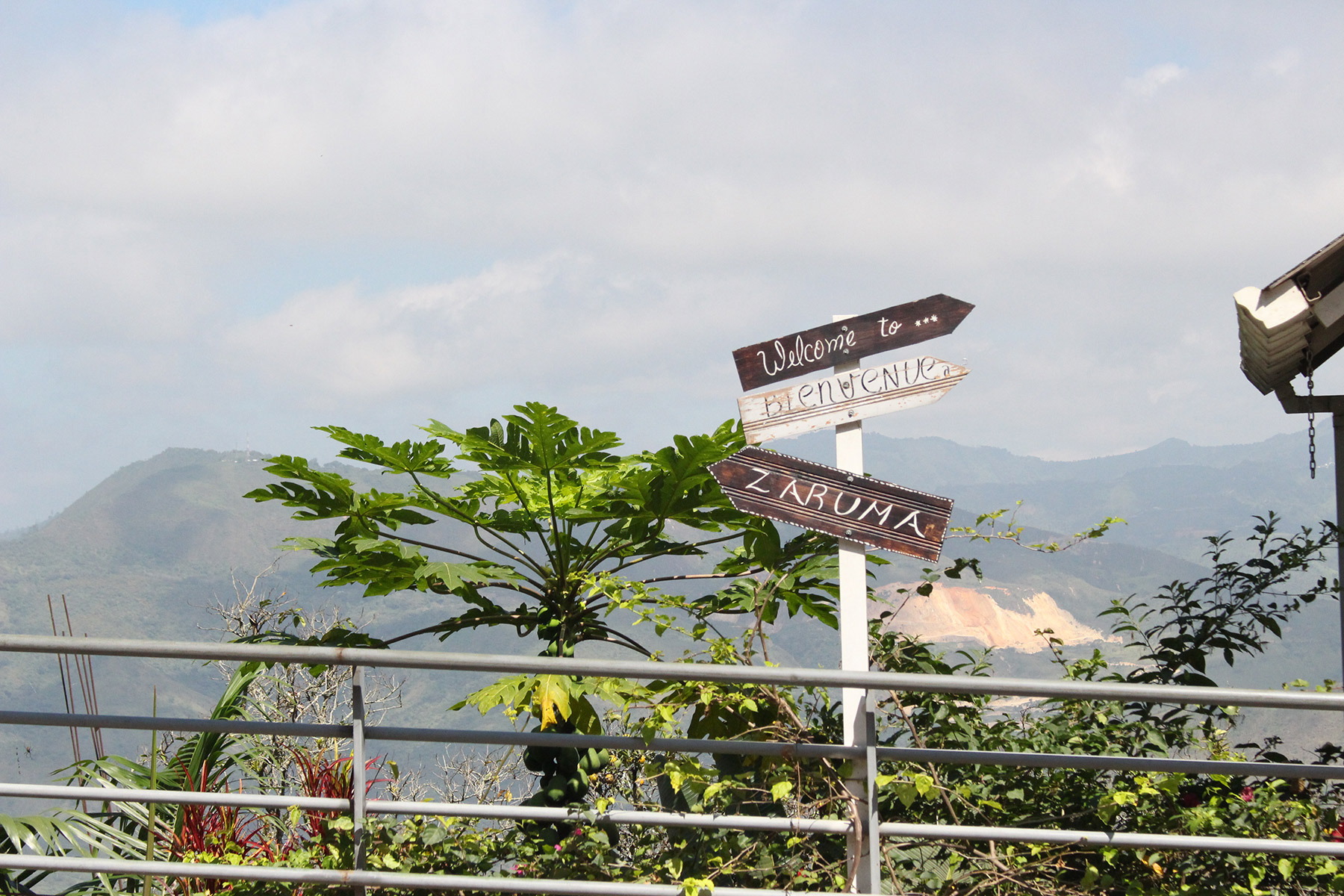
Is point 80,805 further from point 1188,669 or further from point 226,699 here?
point 1188,669

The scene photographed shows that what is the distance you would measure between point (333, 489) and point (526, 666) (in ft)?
4.46

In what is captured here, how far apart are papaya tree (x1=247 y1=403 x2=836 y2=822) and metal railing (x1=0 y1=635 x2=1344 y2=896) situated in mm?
616

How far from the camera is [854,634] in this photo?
3.64 meters

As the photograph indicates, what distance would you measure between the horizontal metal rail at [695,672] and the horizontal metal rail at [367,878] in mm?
607

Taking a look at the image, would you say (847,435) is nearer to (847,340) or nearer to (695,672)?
(847,340)

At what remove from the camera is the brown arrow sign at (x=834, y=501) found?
11.9ft

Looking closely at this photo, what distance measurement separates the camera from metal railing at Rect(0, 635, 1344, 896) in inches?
121

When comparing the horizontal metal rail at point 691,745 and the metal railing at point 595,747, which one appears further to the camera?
the horizontal metal rail at point 691,745

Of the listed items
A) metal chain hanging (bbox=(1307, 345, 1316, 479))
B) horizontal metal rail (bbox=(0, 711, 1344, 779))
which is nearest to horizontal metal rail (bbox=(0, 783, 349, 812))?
horizontal metal rail (bbox=(0, 711, 1344, 779))

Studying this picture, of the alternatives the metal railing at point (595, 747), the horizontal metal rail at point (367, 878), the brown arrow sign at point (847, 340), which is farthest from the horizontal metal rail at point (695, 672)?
the brown arrow sign at point (847, 340)

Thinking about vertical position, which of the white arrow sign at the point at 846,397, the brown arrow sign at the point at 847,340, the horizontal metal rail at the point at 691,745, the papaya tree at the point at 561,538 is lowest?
the horizontal metal rail at the point at 691,745

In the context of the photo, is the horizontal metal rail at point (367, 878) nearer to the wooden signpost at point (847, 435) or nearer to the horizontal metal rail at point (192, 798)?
the horizontal metal rail at point (192, 798)

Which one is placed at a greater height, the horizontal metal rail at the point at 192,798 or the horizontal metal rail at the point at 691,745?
the horizontal metal rail at the point at 691,745

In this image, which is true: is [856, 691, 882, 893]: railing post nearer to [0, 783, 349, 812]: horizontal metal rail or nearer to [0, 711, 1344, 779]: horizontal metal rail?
[0, 711, 1344, 779]: horizontal metal rail
